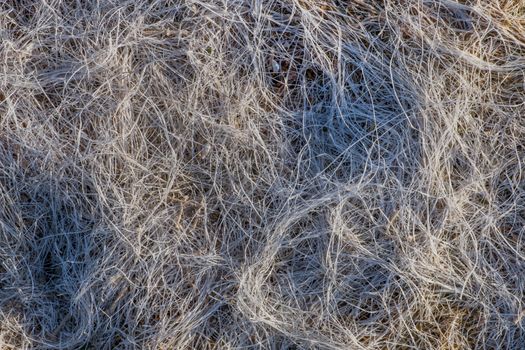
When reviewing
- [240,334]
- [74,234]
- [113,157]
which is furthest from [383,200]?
[74,234]

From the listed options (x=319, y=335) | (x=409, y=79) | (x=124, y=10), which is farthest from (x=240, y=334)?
(x=124, y=10)

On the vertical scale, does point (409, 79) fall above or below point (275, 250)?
above

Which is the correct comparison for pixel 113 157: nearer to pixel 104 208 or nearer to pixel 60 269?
pixel 104 208

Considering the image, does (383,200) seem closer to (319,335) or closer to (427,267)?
(427,267)

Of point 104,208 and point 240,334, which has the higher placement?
point 104,208

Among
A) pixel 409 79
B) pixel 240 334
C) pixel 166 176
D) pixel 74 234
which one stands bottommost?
pixel 240 334
